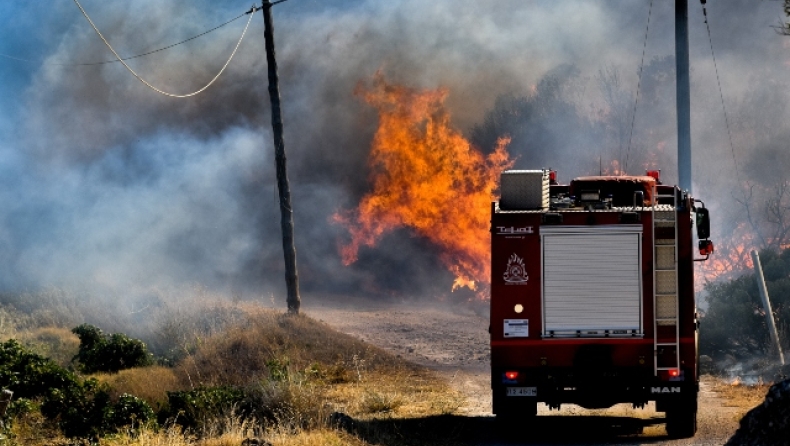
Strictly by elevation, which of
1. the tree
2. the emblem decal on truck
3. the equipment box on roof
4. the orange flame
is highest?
the orange flame

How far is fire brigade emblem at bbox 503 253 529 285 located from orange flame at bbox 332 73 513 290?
68.0 feet

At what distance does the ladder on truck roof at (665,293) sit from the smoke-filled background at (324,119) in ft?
78.8

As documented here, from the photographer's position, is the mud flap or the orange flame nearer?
the mud flap

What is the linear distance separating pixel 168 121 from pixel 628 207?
31.8 meters

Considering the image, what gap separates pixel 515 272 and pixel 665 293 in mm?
1903

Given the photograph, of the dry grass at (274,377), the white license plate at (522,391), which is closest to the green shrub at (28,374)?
the dry grass at (274,377)

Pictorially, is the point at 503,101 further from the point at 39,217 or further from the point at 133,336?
the point at 133,336

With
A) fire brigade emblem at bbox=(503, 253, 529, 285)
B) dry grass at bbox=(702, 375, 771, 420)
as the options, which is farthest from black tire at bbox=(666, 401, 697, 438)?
fire brigade emblem at bbox=(503, 253, 529, 285)

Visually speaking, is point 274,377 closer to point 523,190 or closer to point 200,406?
point 200,406

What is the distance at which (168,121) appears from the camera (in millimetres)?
45031

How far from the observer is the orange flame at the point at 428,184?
37.2 metres

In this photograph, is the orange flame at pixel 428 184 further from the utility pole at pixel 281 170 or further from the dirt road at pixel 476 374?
the utility pole at pixel 281 170

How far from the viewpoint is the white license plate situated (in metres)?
15.5

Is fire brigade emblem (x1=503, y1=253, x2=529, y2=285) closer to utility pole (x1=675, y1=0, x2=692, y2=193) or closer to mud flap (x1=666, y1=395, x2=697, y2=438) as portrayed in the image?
mud flap (x1=666, y1=395, x2=697, y2=438)
